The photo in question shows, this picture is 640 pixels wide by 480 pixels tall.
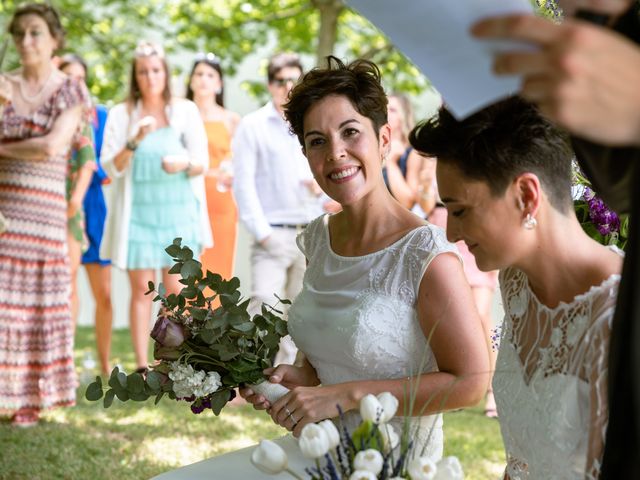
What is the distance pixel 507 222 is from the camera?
1813mm

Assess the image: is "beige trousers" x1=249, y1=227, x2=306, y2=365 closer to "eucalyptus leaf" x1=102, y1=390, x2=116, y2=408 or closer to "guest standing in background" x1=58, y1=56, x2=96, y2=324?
"guest standing in background" x1=58, y1=56, x2=96, y2=324

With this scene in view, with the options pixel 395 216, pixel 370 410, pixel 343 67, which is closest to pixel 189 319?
pixel 395 216

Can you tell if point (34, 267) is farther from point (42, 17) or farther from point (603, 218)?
point (603, 218)

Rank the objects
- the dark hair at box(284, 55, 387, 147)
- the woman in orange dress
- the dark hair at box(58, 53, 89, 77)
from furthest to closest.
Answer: the woman in orange dress, the dark hair at box(58, 53, 89, 77), the dark hair at box(284, 55, 387, 147)

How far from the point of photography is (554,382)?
189 centimetres

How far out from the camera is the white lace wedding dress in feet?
8.70

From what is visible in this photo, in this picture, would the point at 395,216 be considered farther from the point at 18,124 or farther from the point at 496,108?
the point at 18,124

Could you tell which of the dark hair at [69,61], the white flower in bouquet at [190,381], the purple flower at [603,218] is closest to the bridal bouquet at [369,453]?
the white flower in bouquet at [190,381]

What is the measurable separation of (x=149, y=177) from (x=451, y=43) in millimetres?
6297

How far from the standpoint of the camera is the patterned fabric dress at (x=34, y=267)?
5.59 m

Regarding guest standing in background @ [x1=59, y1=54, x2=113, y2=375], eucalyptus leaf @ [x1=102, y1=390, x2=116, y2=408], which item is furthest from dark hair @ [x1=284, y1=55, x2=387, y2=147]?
guest standing in background @ [x1=59, y1=54, x2=113, y2=375]

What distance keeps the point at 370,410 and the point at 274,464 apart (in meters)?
0.20

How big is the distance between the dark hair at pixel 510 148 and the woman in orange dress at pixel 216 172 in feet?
20.9

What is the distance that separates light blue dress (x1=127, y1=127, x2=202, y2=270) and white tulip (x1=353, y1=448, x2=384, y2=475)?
581 centimetres
